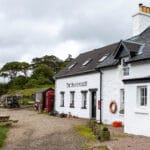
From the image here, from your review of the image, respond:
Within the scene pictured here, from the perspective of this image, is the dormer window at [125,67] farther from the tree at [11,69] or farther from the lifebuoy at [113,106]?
the tree at [11,69]

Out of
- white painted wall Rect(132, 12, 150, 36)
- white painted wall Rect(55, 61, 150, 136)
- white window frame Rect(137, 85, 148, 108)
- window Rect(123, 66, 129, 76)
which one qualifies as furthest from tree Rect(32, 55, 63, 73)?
white window frame Rect(137, 85, 148, 108)

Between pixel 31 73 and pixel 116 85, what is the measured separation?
58639 mm

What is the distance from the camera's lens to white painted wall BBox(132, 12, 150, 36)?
2597 centimetres

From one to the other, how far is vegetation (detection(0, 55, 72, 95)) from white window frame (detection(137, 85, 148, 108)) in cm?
4877

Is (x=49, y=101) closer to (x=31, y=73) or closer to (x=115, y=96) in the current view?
(x=115, y=96)

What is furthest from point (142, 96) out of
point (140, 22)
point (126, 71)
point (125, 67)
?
point (140, 22)

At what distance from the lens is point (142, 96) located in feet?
57.0

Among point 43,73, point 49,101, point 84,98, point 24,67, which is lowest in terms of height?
point 49,101

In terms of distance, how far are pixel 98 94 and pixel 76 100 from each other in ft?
15.2

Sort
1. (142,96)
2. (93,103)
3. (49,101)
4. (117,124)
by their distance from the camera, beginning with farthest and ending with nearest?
(49,101) < (93,103) < (117,124) < (142,96)

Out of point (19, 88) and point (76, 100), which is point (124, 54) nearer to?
point (76, 100)

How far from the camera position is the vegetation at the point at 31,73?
69581mm

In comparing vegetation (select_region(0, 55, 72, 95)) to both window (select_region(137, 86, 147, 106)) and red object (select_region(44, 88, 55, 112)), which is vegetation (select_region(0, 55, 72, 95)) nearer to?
red object (select_region(44, 88, 55, 112))

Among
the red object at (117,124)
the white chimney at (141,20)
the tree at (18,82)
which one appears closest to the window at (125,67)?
the red object at (117,124)
